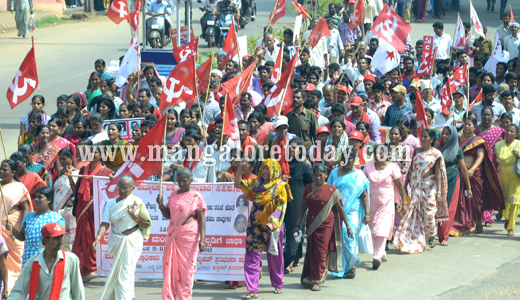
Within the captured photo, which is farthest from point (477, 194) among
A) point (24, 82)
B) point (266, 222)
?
point (24, 82)

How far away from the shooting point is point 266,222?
343 inches

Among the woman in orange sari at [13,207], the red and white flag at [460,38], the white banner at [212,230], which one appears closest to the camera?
the woman in orange sari at [13,207]

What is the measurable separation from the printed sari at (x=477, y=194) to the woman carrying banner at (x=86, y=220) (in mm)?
4567

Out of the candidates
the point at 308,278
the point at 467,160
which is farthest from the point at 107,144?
the point at 467,160

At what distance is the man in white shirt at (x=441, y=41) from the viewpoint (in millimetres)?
16625

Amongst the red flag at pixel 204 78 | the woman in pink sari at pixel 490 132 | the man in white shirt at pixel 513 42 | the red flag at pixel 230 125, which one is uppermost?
the man in white shirt at pixel 513 42

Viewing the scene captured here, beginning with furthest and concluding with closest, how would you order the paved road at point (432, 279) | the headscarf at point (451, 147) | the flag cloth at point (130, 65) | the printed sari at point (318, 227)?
the flag cloth at point (130, 65), the headscarf at point (451, 147), the printed sari at point (318, 227), the paved road at point (432, 279)

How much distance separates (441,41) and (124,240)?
1042 centimetres

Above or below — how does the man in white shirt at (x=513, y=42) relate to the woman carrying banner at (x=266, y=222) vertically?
above

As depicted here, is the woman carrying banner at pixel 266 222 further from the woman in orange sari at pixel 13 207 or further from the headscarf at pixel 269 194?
the woman in orange sari at pixel 13 207

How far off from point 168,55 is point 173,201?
7302mm

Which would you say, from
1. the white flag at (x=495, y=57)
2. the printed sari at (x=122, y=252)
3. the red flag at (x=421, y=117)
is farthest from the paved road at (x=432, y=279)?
the white flag at (x=495, y=57)

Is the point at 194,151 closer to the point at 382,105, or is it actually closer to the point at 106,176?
→ the point at 106,176

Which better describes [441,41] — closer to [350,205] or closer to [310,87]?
[310,87]
